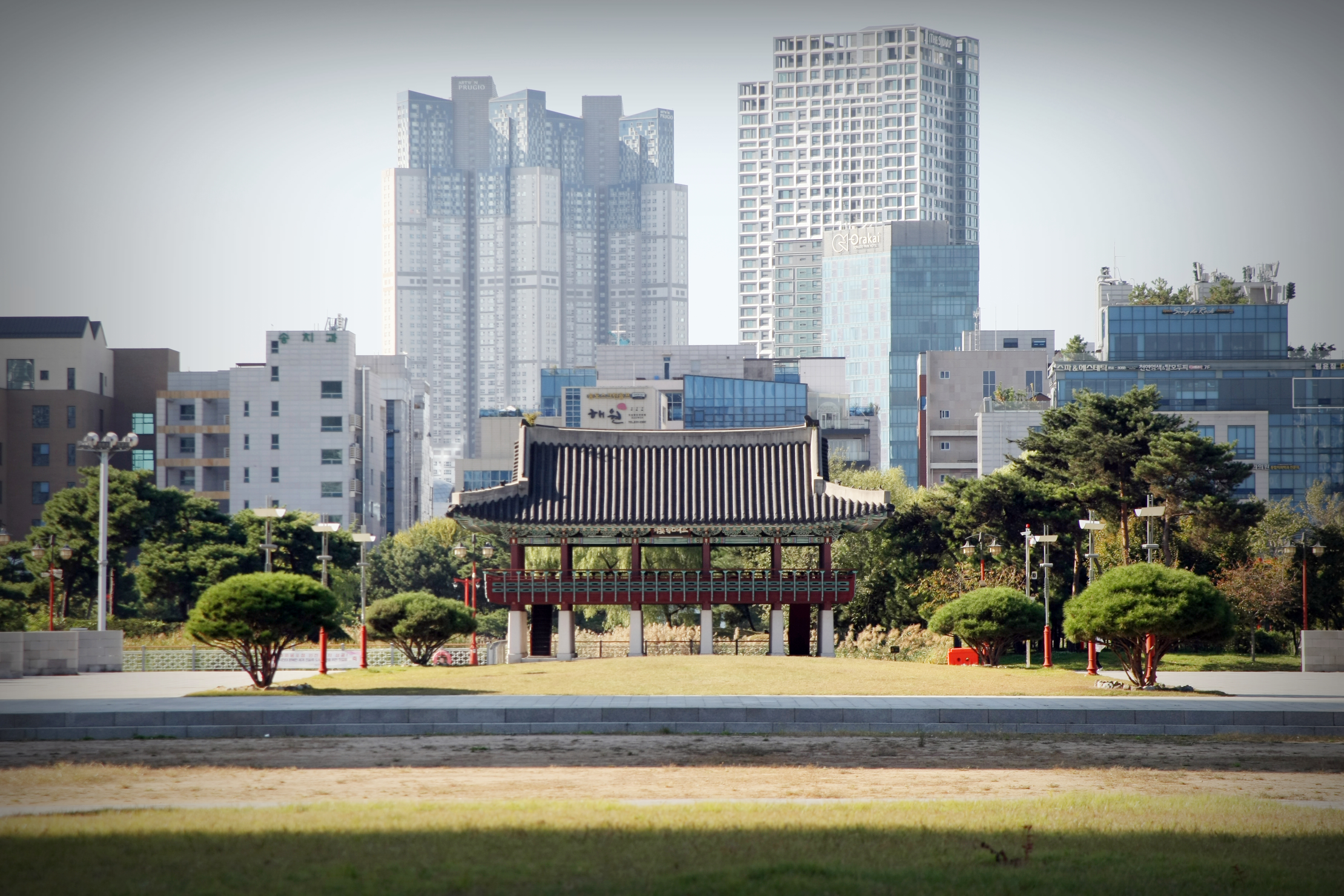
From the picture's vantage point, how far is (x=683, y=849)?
14156 millimetres

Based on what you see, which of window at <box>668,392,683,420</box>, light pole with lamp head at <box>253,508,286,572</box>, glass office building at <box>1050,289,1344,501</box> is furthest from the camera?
window at <box>668,392,683,420</box>

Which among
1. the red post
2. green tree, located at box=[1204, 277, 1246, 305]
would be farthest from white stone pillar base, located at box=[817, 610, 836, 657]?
green tree, located at box=[1204, 277, 1246, 305]

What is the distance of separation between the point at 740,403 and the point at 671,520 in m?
96.9

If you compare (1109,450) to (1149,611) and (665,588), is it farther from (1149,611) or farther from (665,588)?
(1149,611)

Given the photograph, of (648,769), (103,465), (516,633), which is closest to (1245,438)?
(516,633)

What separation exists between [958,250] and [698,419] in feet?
227

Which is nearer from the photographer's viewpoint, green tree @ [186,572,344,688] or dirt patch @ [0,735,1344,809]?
dirt patch @ [0,735,1344,809]

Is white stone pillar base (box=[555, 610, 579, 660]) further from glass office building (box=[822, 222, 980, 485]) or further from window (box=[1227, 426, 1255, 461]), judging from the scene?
glass office building (box=[822, 222, 980, 485])

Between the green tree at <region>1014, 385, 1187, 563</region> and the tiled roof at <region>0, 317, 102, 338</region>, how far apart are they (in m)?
81.4

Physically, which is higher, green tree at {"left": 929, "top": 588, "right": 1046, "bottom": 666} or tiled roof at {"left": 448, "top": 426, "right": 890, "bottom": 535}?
tiled roof at {"left": 448, "top": 426, "right": 890, "bottom": 535}

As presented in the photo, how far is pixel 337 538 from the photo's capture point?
6800 centimetres

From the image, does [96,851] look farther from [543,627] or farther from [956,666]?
[543,627]

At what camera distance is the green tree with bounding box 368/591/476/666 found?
143 feet

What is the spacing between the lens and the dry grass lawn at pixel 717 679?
33.5 m
